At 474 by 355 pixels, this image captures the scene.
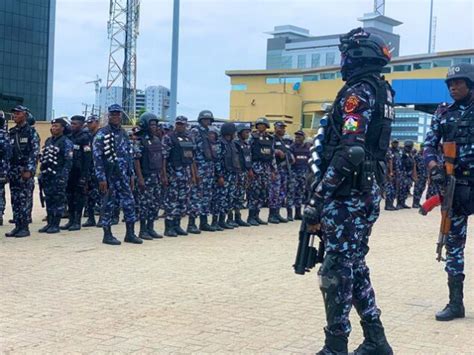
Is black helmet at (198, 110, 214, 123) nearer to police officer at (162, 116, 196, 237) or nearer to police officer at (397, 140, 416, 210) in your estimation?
police officer at (162, 116, 196, 237)

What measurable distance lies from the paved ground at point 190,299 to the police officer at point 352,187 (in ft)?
1.70

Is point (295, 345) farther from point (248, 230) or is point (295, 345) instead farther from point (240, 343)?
point (248, 230)

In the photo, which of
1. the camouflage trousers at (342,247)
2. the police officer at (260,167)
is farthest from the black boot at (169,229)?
the camouflage trousers at (342,247)

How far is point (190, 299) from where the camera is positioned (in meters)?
5.87

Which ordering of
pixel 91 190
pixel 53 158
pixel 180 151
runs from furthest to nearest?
pixel 91 190 < pixel 180 151 < pixel 53 158

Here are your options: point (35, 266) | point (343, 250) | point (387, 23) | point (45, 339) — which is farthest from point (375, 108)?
point (387, 23)

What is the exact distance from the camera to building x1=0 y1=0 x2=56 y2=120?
59219 millimetres

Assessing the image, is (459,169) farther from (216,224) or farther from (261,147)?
(261,147)

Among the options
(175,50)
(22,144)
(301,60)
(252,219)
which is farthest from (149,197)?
(301,60)

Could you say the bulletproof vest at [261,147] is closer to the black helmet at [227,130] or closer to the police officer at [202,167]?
the black helmet at [227,130]

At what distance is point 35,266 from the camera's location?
289 inches

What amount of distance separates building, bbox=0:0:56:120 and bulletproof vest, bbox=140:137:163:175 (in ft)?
173

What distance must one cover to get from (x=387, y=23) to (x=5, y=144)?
85.5m

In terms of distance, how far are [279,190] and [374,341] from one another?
8.71 metres
